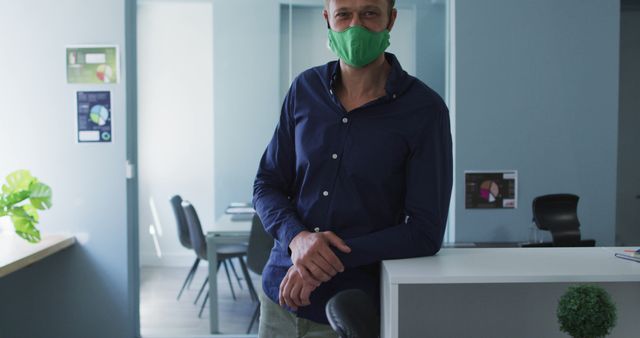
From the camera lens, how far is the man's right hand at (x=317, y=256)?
1293mm

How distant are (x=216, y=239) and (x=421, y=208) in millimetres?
2206

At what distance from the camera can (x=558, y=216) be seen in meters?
3.07

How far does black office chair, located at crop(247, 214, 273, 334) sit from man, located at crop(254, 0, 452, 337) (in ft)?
5.70

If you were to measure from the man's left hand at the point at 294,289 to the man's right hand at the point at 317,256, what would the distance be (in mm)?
16

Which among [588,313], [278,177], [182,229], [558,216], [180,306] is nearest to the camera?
[588,313]

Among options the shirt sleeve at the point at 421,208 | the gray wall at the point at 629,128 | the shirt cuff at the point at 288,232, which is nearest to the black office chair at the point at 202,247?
the shirt cuff at the point at 288,232

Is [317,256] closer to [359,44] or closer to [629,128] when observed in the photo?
[359,44]

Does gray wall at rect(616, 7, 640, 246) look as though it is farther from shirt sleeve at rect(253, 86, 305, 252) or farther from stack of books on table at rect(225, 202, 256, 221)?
shirt sleeve at rect(253, 86, 305, 252)

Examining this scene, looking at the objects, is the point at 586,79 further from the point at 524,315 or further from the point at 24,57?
the point at 24,57

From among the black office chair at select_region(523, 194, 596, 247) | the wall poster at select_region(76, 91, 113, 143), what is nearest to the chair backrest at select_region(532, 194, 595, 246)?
the black office chair at select_region(523, 194, 596, 247)

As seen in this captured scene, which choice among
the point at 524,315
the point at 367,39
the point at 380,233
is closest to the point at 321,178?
the point at 380,233

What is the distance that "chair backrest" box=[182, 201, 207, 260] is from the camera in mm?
3381

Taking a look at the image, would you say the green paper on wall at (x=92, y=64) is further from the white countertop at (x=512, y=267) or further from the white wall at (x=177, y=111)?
the white countertop at (x=512, y=267)

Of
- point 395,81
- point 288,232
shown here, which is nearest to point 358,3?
point 395,81
